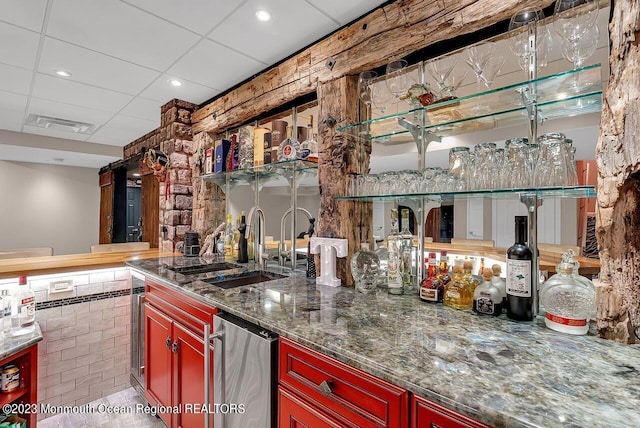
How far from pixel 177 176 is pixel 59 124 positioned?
81.3 inches

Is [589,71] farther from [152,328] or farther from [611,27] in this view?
[152,328]

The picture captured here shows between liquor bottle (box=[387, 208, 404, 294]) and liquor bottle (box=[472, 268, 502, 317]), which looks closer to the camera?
liquor bottle (box=[472, 268, 502, 317])

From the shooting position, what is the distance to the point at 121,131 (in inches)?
159

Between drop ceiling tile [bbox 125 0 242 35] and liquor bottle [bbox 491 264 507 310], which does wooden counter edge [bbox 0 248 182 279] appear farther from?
liquor bottle [bbox 491 264 507 310]

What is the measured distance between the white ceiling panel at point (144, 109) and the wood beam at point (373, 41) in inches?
46.1

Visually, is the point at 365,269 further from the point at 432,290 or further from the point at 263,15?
the point at 263,15

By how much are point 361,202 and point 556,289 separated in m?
0.98

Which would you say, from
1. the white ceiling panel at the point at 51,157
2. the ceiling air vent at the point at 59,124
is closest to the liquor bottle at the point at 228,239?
the ceiling air vent at the point at 59,124

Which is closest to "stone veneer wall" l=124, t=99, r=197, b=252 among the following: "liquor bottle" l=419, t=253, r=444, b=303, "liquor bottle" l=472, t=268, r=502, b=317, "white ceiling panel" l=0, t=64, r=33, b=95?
"white ceiling panel" l=0, t=64, r=33, b=95

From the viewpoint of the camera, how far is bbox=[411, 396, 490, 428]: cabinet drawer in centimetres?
68

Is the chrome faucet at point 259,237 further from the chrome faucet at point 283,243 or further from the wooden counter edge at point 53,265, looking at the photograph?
the wooden counter edge at point 53,265

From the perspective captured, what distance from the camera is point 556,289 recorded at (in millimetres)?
1078

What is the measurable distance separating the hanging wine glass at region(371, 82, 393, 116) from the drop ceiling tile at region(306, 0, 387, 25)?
0.38 metres

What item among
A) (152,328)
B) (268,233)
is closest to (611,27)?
(268,233)
